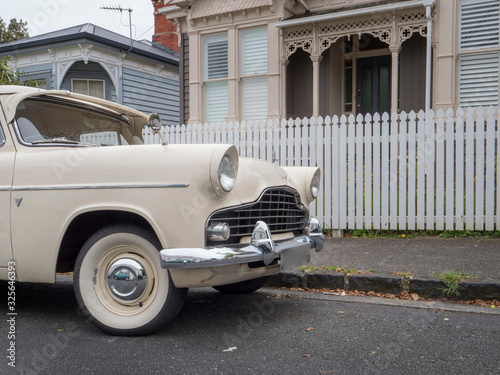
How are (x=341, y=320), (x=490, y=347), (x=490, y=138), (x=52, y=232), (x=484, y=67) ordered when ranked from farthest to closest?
1. (x=484, y=67)
2. (x=490, y=138)
3. (x=341, y=320)
4. (x=52, y=232)
5. (x=490, y=347)

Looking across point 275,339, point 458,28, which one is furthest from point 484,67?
point 275,339

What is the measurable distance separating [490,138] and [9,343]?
5987 millimetres

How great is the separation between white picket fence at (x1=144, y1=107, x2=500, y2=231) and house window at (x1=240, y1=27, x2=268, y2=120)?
463cm

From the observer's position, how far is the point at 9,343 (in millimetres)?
3367

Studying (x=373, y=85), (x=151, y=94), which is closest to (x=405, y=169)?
(x=373, y=85)

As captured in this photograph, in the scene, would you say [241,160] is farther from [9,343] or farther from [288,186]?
[9,343]

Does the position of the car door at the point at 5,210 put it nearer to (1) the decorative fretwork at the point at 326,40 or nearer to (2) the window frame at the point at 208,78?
(1) the decorative fretwork at the point at 326,40

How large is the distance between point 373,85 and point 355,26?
2277 mm

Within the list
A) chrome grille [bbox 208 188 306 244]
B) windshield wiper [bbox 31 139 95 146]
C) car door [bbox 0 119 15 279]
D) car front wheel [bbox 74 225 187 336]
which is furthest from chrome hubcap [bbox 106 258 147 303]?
windshield wiper [bbox 31 139 95 146]

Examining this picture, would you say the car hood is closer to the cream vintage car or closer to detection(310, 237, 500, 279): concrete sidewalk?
the cream vintage car

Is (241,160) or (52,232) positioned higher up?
(241,160)

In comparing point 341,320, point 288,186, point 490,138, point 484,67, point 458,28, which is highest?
point 458,28

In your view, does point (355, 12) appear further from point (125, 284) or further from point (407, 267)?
point (125, 284)

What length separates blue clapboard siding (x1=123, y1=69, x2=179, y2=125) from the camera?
1756 cm
